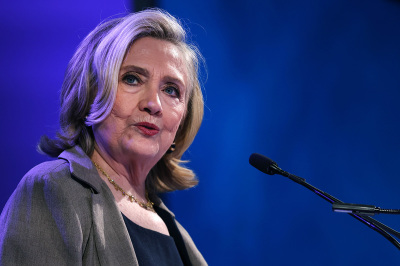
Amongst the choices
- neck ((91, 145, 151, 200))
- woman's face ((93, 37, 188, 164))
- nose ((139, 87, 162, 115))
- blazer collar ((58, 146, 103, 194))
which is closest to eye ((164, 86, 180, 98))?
woman's face ((93, 37, 188, 164))

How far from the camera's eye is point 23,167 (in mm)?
1871

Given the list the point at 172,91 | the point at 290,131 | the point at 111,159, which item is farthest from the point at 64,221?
the point at 290,131

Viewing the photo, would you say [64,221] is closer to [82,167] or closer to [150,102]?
[82,167]

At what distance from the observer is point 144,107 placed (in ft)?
5.28

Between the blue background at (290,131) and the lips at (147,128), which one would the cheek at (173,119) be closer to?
the lips at (147,128)

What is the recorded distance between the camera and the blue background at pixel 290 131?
243 cm

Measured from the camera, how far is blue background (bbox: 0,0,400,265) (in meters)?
2.43

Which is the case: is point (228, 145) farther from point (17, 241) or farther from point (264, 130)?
point (17, 241)

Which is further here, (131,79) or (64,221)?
(131,79)

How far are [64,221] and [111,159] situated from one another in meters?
0.40

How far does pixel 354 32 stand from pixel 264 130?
72 cm

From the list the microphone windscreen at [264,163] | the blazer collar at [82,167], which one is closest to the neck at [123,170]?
the blazer collar at [82,167]

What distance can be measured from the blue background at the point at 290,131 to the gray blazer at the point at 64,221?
3.09 feet

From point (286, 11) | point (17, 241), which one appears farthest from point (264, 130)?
point (17, 241)
